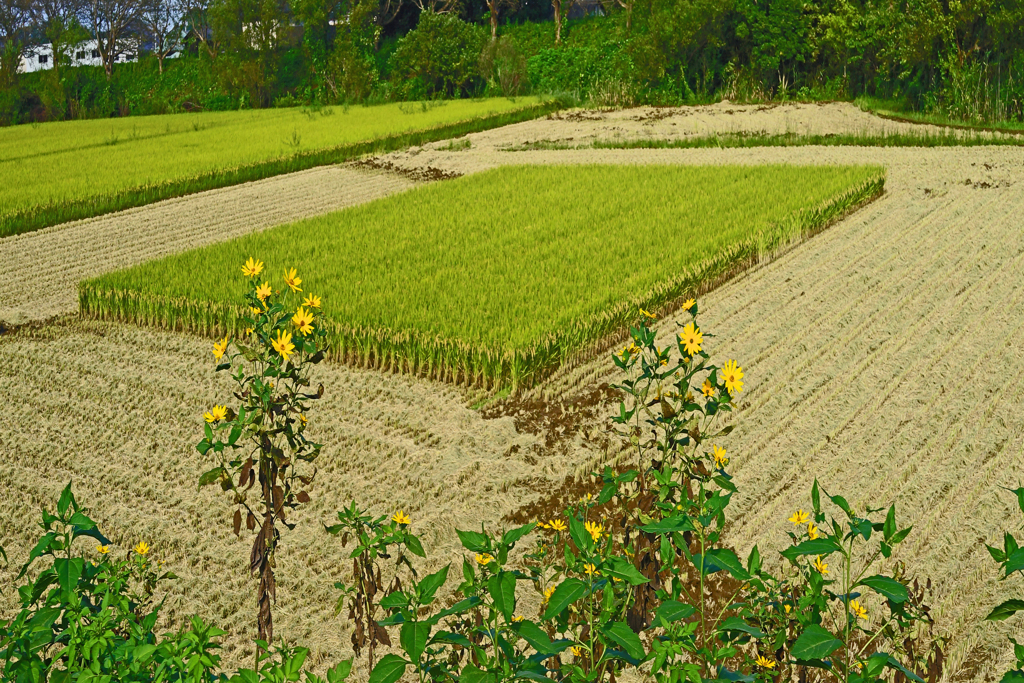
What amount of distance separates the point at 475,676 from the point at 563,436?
334cm

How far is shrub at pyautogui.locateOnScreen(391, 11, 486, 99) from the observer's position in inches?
1040

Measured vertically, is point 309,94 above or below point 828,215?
above

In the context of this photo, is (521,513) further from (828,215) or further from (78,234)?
(78,234)

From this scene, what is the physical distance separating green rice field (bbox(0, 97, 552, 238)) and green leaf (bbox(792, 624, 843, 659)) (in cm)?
1191

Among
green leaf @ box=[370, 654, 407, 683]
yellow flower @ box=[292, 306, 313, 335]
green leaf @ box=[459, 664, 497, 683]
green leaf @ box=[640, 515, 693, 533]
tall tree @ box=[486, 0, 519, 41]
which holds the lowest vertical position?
green leaf @ box=[459, 664, 497, 683]

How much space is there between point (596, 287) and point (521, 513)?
3.23 m

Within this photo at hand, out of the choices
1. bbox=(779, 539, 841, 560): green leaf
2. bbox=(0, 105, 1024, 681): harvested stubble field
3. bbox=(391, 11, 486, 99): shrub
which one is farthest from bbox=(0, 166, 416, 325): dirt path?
bbox=(391, 11, 486, 99): shrub

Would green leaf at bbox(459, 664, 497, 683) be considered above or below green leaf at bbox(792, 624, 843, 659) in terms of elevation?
below

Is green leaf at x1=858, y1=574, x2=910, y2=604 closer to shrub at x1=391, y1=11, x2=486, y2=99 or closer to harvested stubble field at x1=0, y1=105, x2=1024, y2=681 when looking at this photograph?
harvested stubble field at x1=0, y1=105, x2=1024, y2=681

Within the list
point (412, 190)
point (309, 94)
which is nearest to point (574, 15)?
point (309, 94)

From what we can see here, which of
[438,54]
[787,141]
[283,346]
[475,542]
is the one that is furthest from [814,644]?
[438,54]

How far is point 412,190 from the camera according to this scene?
42.1 ft

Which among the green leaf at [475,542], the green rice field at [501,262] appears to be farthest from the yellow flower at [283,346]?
the green rice field at [501,262]

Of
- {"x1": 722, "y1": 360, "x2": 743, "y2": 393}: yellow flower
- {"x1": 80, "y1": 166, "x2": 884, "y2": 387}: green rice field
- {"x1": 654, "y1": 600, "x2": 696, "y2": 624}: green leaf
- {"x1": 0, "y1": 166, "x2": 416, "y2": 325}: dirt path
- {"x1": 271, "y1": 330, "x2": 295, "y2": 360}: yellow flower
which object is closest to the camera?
{"x1": 654, "y1": 600, "x2": 696, "y2": 624}: green leaf
